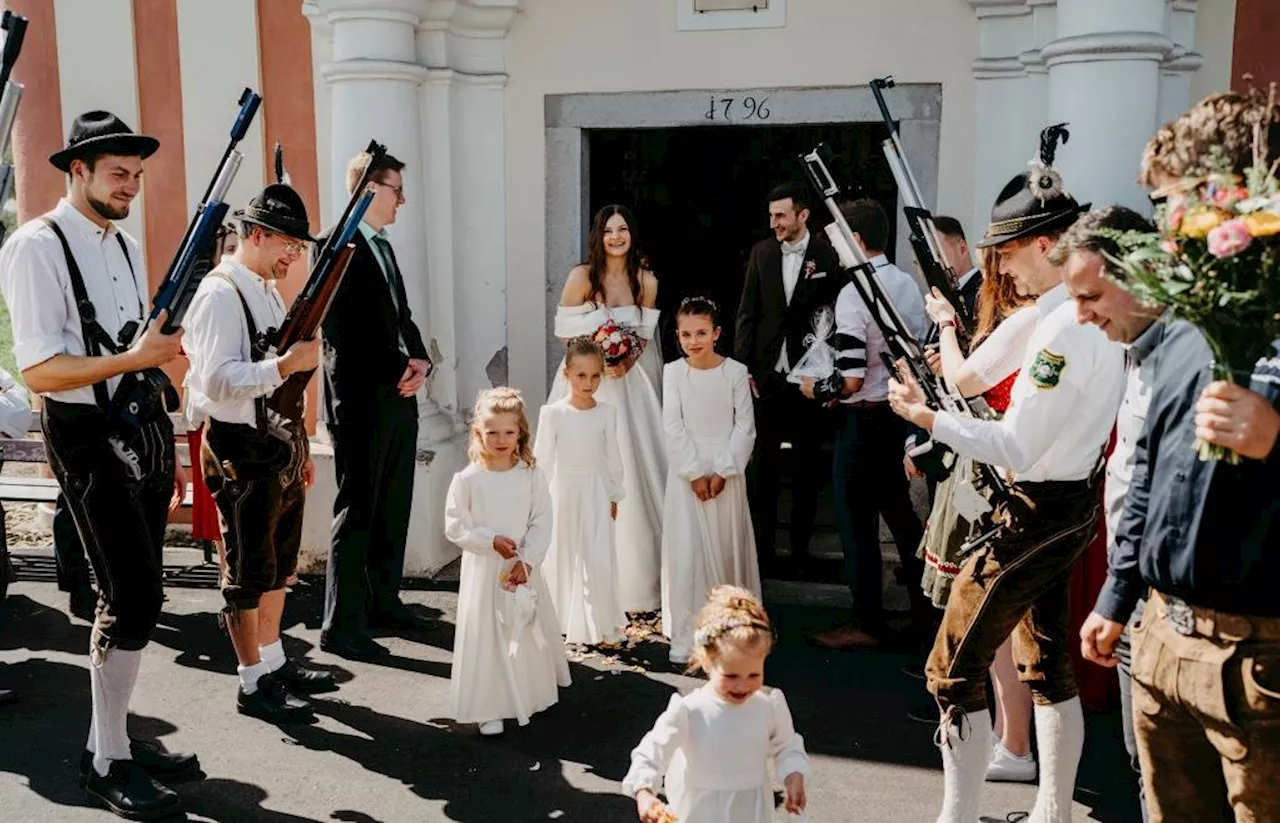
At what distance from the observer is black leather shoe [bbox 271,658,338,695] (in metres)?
5.05

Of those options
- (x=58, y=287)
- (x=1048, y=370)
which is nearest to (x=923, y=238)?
(x=1048, y=370)

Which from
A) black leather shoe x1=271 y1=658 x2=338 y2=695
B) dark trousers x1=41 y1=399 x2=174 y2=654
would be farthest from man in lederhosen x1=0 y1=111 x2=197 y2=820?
black leather shoe x1=271 y1=658 x2=338 y2=695

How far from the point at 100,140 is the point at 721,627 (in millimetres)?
2553

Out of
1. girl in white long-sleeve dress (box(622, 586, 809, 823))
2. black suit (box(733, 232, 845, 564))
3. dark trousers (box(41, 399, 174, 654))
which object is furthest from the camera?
black suit (box(733, 232, 845, 564))

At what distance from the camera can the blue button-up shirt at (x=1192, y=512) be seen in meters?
2.42

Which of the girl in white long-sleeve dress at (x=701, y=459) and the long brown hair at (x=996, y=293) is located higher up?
the long brown hair at (x=996, y=293)

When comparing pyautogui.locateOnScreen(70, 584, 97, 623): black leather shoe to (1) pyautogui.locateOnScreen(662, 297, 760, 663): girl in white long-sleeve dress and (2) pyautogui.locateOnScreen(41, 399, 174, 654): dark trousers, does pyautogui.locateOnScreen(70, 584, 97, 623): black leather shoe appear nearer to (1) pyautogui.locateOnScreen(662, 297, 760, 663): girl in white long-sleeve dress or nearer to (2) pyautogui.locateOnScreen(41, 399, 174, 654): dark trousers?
(2) pyautogui.locateOnScreen(41, 399, 174, 654): dark trousers

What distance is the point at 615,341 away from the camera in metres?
6.01

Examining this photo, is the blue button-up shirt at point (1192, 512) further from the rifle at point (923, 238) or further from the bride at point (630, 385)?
the bride at point (630, 385)

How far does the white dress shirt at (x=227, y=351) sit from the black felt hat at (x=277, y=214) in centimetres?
20

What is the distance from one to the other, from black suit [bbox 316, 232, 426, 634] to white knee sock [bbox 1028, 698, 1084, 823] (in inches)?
123

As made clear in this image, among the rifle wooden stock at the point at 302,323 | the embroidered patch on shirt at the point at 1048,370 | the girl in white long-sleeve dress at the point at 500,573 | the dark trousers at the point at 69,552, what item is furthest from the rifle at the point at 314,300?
the embroidered patch on shirt at the point at 1048,370

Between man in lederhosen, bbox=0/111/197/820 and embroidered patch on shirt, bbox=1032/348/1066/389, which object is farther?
man in lederhosen, bbox=0/111/197/820

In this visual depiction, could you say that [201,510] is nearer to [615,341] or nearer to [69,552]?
[69,552]
